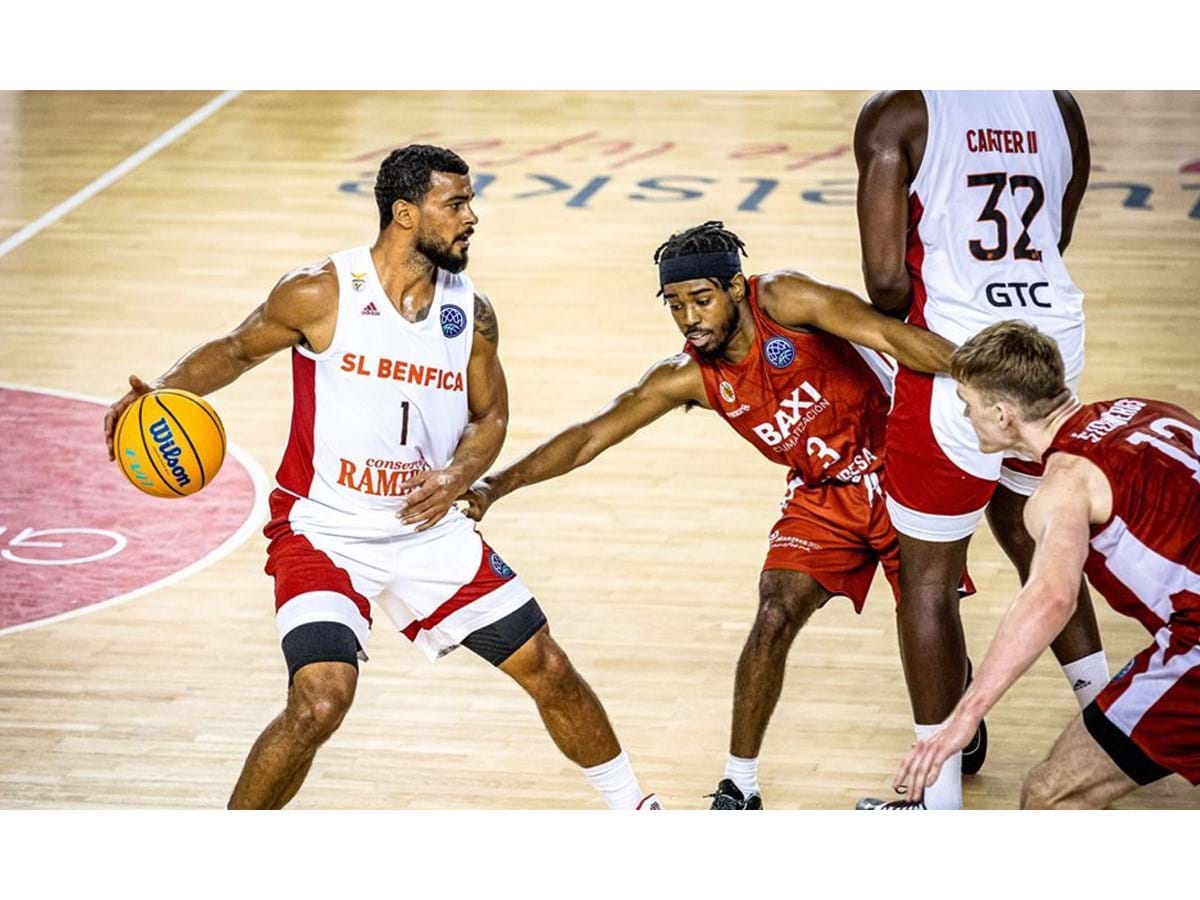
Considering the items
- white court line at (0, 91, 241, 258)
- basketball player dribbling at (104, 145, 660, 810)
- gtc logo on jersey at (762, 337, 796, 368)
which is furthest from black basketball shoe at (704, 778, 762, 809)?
white court line at (0, 91, 241, 258)

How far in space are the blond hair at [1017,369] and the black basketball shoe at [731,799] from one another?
68.1 inches

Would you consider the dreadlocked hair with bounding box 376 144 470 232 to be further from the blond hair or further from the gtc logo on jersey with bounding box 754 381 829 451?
the blond hair

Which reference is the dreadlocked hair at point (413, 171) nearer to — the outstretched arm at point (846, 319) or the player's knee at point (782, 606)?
the outstretched arm at point (846, 319)

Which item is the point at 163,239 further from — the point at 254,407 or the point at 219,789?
the point at 219,789

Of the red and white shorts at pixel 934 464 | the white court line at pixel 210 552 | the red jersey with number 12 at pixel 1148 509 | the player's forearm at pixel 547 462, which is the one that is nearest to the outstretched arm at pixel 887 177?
the red and white shorts at pixel 934 464

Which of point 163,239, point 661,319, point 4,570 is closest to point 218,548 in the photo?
point 4,570

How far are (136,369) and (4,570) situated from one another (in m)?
2.71

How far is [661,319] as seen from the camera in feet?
36.9

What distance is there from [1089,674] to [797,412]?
1269 mm

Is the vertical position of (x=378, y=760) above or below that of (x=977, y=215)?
below

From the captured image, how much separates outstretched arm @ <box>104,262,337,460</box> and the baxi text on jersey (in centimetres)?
14

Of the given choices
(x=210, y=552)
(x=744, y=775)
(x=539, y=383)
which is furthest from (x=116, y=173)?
(x=744, y=775)

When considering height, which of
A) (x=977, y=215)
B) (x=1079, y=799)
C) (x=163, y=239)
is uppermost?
(x=977, y=215)

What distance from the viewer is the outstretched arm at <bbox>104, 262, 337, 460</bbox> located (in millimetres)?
5375
